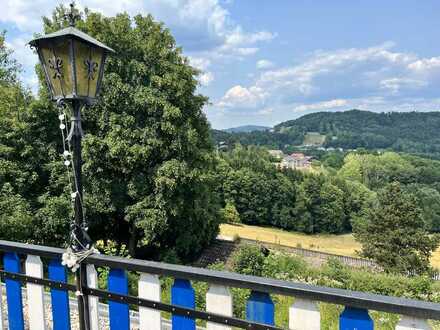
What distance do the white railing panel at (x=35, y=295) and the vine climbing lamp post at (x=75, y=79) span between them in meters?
0.31

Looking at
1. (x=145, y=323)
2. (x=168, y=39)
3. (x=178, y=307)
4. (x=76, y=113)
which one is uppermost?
(x=168, y=39)

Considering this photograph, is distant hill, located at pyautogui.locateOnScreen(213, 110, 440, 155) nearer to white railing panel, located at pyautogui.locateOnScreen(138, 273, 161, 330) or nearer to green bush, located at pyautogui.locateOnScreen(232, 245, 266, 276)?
green bush, located at pyautogui.locateOnScreen(232, 245, 266, 276)

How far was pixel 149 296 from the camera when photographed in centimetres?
196

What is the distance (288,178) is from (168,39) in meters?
39.7

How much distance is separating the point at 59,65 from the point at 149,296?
1.37m

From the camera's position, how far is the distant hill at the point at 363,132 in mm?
150750

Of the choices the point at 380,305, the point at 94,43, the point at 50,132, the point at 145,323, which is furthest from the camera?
the point at 50,132

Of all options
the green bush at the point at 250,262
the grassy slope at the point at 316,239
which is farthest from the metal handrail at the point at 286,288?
the grassy slope at the point at 316,239

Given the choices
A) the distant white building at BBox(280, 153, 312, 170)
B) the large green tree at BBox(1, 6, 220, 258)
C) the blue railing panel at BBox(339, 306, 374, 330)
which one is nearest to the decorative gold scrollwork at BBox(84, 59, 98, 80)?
the blue railing panel at BBox(339, 306, 374, 330)

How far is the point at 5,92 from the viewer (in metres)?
12.6

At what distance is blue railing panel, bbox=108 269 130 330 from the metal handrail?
0.21 feet

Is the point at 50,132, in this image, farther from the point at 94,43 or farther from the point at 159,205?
the point at 94,43

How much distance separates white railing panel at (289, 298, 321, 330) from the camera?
5.11 ft

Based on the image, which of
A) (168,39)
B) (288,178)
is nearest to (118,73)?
(168,39)
